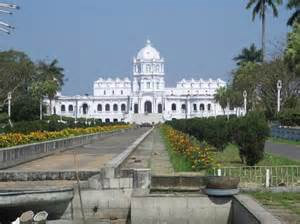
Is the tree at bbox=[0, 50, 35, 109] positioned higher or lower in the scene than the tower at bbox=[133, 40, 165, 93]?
lower

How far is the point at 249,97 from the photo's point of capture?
219 ft

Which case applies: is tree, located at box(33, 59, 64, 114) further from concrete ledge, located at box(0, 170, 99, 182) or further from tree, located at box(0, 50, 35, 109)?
concrete ledge, located at box(0, 170, 99, 182)

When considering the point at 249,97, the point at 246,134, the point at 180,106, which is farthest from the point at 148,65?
the point at 246,134

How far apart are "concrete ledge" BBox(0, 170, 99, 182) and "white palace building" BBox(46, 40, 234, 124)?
137028 mm

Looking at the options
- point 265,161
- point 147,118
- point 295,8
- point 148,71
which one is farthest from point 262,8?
point 148,71

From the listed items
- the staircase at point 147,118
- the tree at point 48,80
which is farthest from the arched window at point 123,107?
the tree at point 48,80

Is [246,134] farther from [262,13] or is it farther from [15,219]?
[262,13]

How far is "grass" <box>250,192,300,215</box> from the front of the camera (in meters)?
11.1

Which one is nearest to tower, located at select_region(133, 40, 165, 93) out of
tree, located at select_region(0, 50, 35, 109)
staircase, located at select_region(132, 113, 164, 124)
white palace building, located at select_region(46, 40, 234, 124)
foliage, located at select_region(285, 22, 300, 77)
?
white palace building, located at select_region(46, 40, 234, 124)

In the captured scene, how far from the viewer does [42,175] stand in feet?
47.7

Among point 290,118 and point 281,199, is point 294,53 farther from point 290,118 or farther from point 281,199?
point 281,199

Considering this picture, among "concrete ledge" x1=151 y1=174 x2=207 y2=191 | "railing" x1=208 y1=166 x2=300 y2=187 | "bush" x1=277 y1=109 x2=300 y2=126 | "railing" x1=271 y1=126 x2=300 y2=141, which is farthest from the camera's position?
"bush" x1=277 y1=109 x2=300 y2=126

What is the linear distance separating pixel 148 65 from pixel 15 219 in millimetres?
165536

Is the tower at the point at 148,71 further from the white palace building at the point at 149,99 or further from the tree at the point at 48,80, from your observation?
the tree at the point at 48,80
